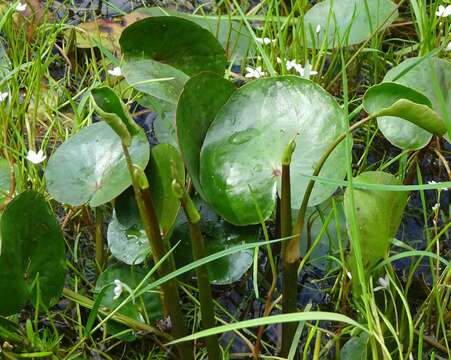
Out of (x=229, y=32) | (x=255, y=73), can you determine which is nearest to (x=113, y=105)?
(x=255, y=73)

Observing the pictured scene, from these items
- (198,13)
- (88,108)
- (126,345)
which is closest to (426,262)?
(126,345)

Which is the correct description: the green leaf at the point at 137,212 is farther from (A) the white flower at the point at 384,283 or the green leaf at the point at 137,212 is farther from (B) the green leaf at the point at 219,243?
(A) the white flower at the point at 384,283

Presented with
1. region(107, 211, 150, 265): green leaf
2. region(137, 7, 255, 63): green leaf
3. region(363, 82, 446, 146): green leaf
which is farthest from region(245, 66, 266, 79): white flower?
region(363, 82, 446, 146): green leaf

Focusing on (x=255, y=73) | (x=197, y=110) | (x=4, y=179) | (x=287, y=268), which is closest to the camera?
(x=287, y=268)

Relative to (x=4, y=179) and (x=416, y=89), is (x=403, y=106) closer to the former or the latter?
(x=416, y=89)

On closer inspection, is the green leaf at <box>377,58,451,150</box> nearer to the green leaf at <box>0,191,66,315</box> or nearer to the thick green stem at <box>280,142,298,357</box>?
the thick green stem at <box>280,142,298,357</box>

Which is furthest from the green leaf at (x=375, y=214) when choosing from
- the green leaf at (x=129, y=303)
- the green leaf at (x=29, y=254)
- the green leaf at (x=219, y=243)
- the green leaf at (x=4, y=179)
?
the green leaf at (x=4, y=179)
